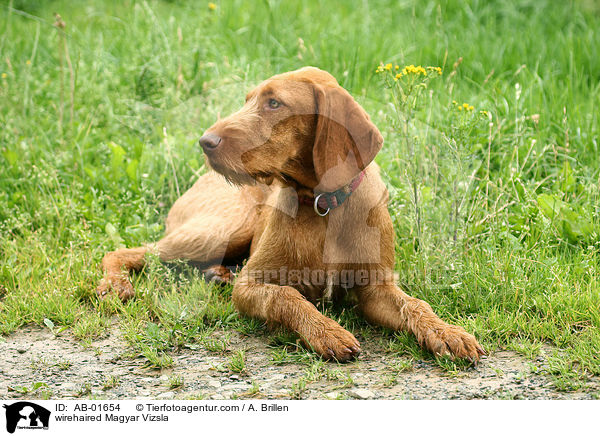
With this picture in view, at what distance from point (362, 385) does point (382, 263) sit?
75 centimetres

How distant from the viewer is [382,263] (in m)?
3.58

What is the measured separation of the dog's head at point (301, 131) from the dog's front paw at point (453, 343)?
798 millimetres

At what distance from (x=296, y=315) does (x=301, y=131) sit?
2.81 ft

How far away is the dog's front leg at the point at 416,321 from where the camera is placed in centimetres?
313

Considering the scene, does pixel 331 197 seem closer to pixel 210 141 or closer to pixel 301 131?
pixel 301 131

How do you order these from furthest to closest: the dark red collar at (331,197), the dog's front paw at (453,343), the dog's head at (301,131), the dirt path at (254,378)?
1. the dark red collar at (331,197)
2. the dog's head at (301,131)
3. the dog's front paw at (453,343)
4. the dirt path at (254,378)

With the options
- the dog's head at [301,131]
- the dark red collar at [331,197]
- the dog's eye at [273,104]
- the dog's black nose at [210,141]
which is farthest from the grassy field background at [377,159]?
the dog's black nose at [210,141]

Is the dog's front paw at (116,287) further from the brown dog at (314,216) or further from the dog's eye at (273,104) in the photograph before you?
the dog's eye at (273,104)

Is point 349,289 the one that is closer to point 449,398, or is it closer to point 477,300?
point 477,300
